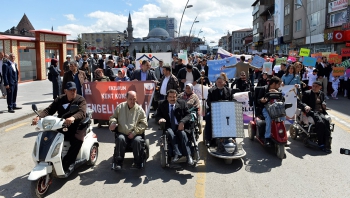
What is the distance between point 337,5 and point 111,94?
3347cm

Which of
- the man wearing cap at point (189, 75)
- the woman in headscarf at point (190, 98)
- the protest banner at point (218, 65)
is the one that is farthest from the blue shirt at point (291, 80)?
the protest banner at point (218, 65)

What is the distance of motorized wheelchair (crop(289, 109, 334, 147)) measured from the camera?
6.76m

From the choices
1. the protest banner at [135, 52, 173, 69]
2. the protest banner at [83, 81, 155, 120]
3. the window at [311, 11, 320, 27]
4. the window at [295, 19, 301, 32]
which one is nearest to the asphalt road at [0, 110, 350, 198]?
the protest banner at [83, 81, 155, 120]

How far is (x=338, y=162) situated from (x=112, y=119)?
14.2 feet

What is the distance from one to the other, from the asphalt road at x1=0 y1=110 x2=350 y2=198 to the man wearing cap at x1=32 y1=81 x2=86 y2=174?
1.19 ft

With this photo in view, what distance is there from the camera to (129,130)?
17.9 ft

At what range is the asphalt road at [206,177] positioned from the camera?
4.55 meters

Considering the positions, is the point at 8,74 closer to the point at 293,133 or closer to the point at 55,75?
the point at 55,75

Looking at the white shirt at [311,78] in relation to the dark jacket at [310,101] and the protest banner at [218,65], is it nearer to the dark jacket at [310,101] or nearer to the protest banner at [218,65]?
the protest banner at [218,65]

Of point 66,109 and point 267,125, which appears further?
point 267,125

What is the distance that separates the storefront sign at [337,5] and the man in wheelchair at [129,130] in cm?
3285

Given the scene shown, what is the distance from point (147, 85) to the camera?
26.9ft

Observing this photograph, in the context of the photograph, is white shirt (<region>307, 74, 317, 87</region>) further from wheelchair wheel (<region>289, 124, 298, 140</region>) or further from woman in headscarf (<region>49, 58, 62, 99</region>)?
woman in headscarf (<region>49, 58, 62, 99</region>)

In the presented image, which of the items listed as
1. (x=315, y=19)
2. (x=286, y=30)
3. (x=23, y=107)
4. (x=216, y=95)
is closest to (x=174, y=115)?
(x=216, y=95)
